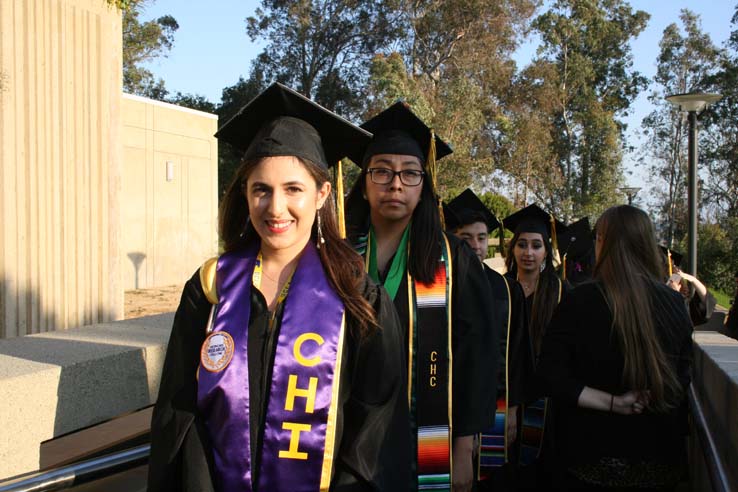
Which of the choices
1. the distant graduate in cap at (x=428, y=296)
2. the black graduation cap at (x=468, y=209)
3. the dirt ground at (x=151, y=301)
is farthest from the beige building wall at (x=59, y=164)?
the dirt ground at (x=151, y=301)

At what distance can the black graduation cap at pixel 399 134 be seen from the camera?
295 cm

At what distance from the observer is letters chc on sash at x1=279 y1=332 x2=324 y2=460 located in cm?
180

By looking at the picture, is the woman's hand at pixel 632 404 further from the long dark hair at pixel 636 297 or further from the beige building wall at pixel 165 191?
the beige building wall at pixel 165 191

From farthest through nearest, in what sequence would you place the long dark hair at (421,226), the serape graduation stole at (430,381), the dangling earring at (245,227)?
the long dark hair at (421,226)
the serape graduation stole at (430,381)
the dangling earring at (245,227)

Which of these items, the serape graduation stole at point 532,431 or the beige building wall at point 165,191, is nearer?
the serape graduation stole at point 532,431

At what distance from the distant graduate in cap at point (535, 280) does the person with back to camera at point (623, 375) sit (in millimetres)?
1061

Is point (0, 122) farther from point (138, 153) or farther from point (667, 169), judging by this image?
point (667, 169)

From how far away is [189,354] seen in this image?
1.85 m

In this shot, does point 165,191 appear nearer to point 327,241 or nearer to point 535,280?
point 535,280

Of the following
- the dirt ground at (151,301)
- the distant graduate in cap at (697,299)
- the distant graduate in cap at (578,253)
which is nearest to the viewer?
the distant graduate in cap at (697,299)

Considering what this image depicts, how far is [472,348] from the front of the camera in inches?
105

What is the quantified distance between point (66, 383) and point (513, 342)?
2.36 m

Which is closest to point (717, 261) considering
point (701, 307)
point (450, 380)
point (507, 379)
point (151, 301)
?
point (151, 301)

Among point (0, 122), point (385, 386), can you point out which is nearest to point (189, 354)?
point (385, 386)
